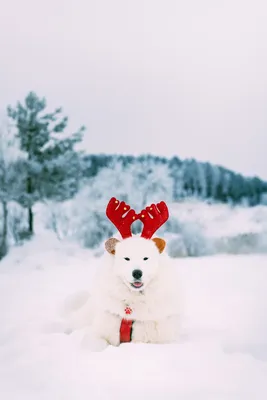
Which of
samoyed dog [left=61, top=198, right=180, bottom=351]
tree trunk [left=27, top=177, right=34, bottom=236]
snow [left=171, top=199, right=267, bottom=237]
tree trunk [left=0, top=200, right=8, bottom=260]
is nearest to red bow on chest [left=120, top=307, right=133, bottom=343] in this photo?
Result: samoyed dog [left=61, top=198, right=180, bottom=351]

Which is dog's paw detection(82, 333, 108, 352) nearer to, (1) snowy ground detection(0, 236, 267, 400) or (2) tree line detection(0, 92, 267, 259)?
(1) snowy ground detection(0, 236, 267, 400)

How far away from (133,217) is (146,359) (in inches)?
17.9

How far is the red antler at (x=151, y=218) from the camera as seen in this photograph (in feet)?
5.04

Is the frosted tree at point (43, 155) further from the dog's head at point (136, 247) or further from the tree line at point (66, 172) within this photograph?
the dog's head at point (136, 247)

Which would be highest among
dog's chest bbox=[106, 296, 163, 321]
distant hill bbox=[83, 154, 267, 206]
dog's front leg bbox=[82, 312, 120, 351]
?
distant hill bbox=[83, 154, 267, 206]

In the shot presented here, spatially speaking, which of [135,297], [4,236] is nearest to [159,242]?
[135,297]

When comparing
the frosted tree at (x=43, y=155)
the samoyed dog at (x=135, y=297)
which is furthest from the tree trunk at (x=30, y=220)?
the samoyed dog at (x=135, y=297)

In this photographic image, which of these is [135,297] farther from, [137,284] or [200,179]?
[200,179]

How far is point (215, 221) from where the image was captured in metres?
4.84

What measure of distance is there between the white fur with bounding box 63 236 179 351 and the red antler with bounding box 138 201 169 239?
0.12ft

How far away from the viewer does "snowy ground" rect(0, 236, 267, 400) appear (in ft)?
4.11

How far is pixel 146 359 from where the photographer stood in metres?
1.38

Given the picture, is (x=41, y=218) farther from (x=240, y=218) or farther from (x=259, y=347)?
(x=259, y=347)

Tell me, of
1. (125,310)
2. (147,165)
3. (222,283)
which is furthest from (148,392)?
(147,165)
